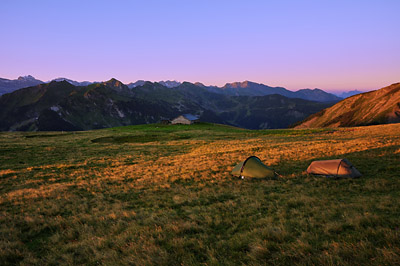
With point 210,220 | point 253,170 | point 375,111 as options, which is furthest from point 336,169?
point 375,111

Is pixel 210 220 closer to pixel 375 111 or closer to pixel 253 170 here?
pixel 253 170

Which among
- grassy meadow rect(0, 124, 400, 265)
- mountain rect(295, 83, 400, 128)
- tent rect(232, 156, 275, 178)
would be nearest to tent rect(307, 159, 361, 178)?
grassy meadow rect(0, 124, 400, 265)

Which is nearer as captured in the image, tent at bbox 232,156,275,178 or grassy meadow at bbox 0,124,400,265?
grassy meadow at bbox 0,124,400,265

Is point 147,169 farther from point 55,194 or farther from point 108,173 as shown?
point 55,194

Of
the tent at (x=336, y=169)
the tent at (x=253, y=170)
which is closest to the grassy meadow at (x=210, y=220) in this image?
the tent at (x=336, y=169)

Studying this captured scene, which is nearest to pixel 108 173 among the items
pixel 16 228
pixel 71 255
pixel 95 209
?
pixel 95 209

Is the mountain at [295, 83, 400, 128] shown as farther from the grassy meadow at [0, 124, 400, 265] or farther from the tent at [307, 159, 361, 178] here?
the grassy meadow at [0, 124, 400, 265]

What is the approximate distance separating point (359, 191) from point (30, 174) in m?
27.6

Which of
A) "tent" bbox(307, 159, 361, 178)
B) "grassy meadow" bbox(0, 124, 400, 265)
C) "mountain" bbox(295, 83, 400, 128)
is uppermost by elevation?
"mountain" bbox(295, 83, 400, 128)

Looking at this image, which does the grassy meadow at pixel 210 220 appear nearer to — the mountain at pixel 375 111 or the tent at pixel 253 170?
the tent at pixel 253 170

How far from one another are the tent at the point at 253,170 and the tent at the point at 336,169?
9.50 ft

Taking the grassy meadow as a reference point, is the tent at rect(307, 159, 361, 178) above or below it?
above

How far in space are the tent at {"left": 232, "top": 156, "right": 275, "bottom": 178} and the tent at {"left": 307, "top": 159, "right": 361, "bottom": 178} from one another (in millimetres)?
2896

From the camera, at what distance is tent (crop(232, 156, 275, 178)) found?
1507 centimetres
